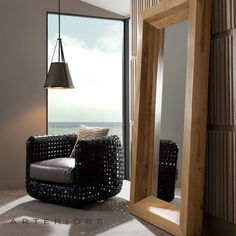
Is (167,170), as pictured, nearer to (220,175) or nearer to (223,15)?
(220,175)

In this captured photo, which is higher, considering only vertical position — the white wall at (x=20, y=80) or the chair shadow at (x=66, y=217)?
the white wall at (x=20, y=80)

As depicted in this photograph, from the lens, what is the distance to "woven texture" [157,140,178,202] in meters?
3.18

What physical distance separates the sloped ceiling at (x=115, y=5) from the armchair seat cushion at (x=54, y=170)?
2.04 metres

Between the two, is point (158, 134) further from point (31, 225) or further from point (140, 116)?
point (31, 225)

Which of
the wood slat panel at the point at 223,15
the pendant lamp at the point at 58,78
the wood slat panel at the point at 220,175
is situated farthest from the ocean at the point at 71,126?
the wood slat panel at the point at 223,15

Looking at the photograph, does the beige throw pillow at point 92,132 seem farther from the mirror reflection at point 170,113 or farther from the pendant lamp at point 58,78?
the mirror reflection at point 170,113

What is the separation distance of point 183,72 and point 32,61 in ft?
7.79

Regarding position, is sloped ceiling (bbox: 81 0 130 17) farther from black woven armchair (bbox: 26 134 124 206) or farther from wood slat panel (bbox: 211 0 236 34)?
wood slat panel (bbox: 211 0 236 34)

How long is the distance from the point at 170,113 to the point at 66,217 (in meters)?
1.22

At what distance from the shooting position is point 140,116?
348 cm

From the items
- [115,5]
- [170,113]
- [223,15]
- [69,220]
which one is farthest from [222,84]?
[115,5]

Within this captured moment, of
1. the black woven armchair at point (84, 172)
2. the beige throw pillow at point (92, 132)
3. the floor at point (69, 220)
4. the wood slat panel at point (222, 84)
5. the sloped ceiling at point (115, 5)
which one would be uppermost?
the sloped ceiling at point (115, 5)

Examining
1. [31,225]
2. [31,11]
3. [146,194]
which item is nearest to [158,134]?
[146,194]

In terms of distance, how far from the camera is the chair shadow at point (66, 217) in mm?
3039
